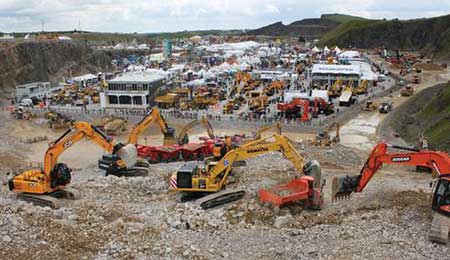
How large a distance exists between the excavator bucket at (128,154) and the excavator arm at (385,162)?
32.3 feet

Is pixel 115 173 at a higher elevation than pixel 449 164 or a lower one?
lower

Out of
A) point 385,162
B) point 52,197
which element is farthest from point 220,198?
point 52,197

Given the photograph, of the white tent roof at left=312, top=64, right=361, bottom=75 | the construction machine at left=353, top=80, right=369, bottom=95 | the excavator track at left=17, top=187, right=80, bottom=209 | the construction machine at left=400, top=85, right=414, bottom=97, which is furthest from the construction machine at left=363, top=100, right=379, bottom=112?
the excavator track at left=17, top=187, right=80, bottom=209

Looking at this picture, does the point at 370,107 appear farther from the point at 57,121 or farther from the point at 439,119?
the point at 57,121

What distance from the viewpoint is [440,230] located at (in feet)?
45.2

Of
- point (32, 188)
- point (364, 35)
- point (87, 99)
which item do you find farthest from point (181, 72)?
point (364, 35)

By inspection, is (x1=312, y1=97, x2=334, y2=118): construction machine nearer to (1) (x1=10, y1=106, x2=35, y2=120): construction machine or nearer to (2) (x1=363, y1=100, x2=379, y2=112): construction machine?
(2) (x1=363, y1=100, x2=379, y2=112): construction machine

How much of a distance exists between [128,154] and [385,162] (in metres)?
11.6

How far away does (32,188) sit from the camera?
19.4 metres

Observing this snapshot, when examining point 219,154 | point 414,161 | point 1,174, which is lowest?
point 1,174

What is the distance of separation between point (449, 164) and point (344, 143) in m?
19.3

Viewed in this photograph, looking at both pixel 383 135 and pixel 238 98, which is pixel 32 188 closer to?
pixel 383 135

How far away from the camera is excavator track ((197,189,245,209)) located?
60.1ft

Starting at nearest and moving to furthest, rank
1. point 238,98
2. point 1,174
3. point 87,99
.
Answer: point 1,174 < point 238,98 < point 87,99
